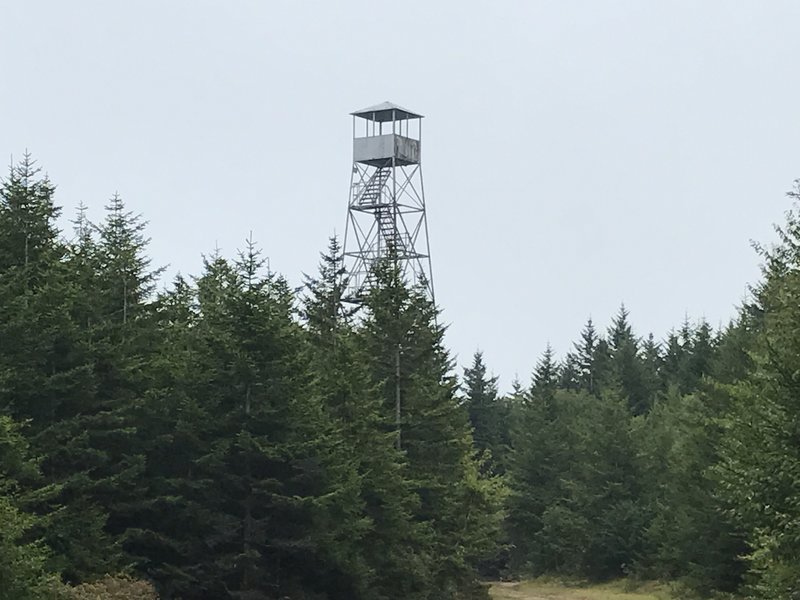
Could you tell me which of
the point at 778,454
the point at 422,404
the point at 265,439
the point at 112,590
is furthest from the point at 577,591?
the point at 778,454

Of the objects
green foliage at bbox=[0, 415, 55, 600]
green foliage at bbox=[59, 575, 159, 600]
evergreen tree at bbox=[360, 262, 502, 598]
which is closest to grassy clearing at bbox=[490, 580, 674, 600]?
evergreen tree at bbox=[360, 262, 502, 598]

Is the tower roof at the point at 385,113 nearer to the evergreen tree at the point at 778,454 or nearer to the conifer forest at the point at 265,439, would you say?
the conifer forest at the point at 265,439

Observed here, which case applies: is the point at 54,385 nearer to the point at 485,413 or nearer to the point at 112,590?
the point at 112,590

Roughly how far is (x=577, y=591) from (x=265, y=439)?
27.3 metres

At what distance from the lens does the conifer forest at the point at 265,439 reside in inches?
920

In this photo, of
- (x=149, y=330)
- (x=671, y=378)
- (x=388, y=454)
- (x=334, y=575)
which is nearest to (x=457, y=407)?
(x=388, y=454)

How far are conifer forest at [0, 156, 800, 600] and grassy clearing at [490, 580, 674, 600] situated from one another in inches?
141

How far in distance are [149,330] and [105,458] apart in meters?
5.45

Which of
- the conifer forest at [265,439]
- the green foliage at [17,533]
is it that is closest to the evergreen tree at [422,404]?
the conifer forest at [265,439]

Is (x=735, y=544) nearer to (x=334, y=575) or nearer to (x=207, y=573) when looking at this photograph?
(x=334, y=575)

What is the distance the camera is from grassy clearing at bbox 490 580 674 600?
4747 cm

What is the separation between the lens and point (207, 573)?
97.1ft

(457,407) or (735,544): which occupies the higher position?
(457,407)

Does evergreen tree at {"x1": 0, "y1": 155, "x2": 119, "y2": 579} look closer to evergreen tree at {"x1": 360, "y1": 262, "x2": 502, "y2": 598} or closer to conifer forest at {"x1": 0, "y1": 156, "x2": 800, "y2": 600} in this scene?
conifer forest at {"x1": 0, "y1": 156, "x2": 800, "y2": 600}
